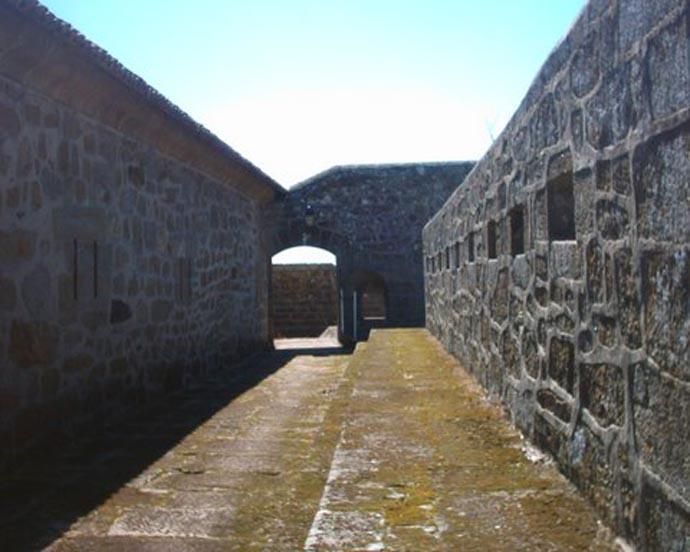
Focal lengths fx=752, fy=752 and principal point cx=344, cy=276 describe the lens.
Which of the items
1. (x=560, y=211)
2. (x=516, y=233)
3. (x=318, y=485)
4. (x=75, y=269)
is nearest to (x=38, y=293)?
(x=75, y=269)

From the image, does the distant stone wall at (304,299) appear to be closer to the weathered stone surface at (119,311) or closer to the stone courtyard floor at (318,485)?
the weathered stone surface at (119,311)

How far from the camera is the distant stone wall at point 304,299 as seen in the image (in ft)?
74.1

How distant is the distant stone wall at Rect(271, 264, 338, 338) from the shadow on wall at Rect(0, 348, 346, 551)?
50.5 feet

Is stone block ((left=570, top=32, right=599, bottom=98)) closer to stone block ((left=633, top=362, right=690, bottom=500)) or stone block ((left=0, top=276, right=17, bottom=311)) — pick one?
stone block ((left=633, top=362, right=690, bottom=500))

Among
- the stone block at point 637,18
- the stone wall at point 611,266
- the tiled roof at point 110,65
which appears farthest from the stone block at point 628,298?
the tiled roof at point 110,65

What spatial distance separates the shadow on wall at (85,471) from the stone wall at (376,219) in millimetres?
8934

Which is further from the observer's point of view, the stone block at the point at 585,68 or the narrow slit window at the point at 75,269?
the narrow slit window at the point at 75,269

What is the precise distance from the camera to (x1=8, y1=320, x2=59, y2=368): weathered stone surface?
4.27 m

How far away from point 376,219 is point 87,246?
10.8 meters

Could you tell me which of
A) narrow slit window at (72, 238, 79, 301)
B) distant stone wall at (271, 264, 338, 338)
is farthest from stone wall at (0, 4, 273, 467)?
distant stone wall at (271, 264, 338, 338)

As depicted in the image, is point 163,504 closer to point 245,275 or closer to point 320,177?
point 245,275

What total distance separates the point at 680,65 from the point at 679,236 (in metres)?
0.40

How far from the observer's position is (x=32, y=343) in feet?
14.7

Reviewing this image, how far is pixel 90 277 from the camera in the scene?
215 inches
